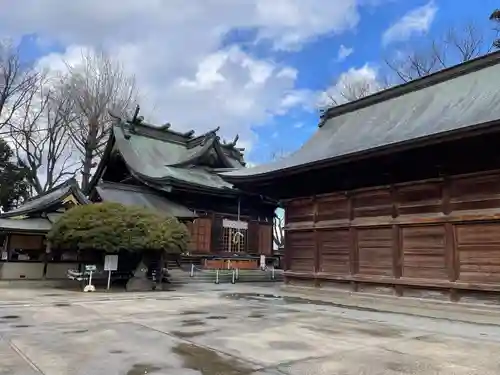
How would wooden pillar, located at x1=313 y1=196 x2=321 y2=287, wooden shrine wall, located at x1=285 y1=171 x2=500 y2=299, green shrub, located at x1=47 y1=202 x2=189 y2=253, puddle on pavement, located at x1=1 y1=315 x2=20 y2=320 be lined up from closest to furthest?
puddle on pavement, located at x1=1 y1=315 x2=20 y2=320, wooden shrine wall, located at x1=285 y1=171 x2=500 y2=299, wooden pillar, located at x1=313 y1=196 x2=321 y2=287, green shrub, located at x1=47 y1=202 x2=189 y2=253

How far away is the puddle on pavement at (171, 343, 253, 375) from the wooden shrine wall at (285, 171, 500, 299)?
7.11m

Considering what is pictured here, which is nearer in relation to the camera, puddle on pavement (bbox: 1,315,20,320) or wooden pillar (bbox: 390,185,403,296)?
puddle on pavement (bbox: 1,315,20,320)

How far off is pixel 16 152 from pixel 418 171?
28.3 metres

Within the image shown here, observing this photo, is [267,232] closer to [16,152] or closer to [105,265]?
[105,265]

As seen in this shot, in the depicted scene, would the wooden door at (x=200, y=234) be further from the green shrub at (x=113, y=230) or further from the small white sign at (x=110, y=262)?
the small white sign at (x=110, y=262)

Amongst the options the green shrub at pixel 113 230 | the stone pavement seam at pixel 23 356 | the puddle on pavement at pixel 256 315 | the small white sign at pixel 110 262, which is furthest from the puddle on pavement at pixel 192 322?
the small white sign at pixel 110 262

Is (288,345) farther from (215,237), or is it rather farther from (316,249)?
(215,237)

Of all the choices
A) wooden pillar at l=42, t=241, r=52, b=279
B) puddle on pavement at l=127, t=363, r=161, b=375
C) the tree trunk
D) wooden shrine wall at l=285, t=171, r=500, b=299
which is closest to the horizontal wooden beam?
wooden shrine wall at l=285, t=171, r=500, b=299

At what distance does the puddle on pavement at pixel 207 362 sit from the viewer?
4.85m

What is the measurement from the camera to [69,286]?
16500 mm

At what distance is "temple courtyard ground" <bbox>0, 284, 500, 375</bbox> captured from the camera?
5047mm

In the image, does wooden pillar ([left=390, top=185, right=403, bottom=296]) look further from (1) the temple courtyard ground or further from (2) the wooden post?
(2) the wooden post

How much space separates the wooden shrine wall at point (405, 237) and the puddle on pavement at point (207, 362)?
711 centimetres

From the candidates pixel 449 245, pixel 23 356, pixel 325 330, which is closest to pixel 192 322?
pixel 325 330
